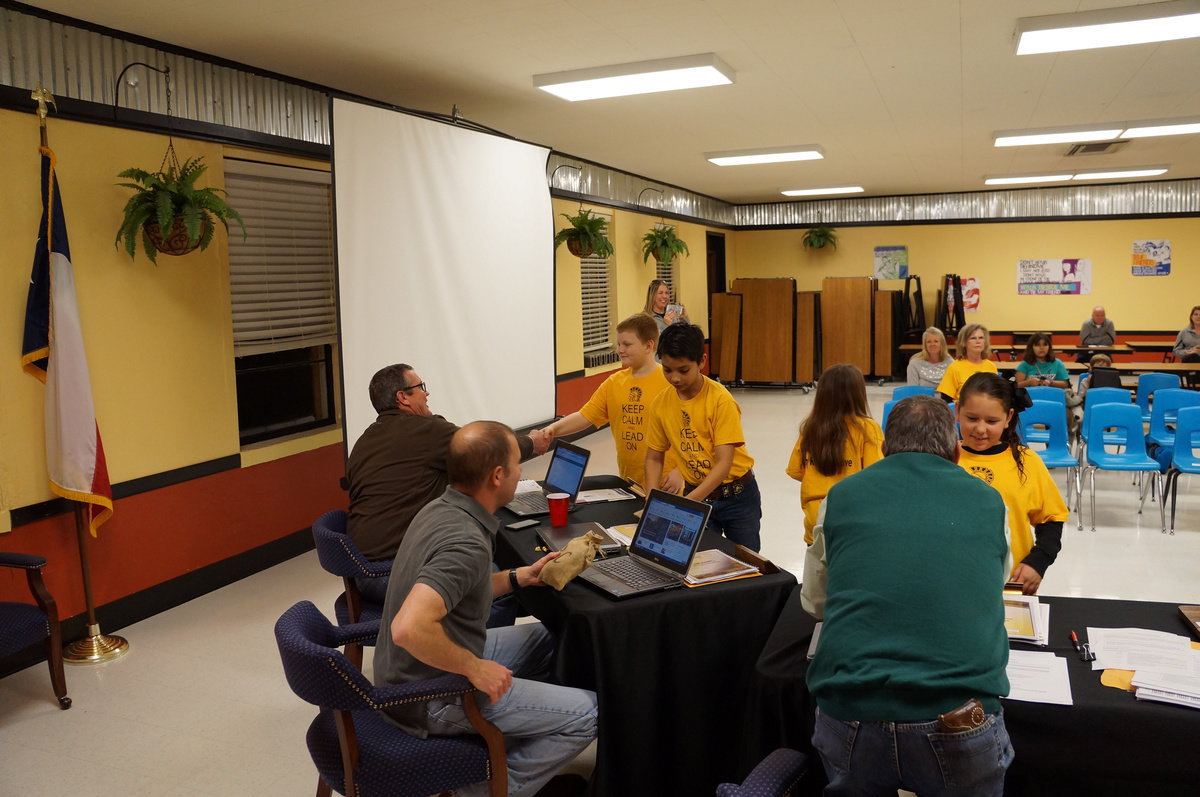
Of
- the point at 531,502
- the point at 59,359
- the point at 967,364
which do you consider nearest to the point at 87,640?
the point at 59,359

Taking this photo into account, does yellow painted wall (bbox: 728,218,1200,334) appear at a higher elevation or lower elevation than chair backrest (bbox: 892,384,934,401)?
higher

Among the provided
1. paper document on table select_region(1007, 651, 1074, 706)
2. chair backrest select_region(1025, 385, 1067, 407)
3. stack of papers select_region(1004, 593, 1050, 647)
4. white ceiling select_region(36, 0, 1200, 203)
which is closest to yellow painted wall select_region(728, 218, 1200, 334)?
white ceiling select_region(36, 0, 1200, 203)

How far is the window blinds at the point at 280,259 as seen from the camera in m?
5.17

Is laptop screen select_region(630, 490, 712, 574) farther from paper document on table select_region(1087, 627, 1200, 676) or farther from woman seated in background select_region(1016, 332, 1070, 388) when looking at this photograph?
woman seated in background select_region(1016, 332, 1070, 388)

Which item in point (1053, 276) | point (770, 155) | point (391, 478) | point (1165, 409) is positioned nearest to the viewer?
point (391, 478)

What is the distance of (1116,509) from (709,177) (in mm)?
6434

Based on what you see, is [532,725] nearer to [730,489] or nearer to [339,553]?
[339,553]

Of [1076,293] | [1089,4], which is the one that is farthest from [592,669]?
[1076,293]

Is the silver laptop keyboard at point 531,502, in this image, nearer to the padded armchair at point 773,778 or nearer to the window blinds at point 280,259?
the padded armchair at point 773,778

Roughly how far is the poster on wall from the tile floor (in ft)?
29.0

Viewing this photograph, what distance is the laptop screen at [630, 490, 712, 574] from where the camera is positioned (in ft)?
8.92

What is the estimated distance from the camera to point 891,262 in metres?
14.7

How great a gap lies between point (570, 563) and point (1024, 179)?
11711 mm

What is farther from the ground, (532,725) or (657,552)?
(657,552)
